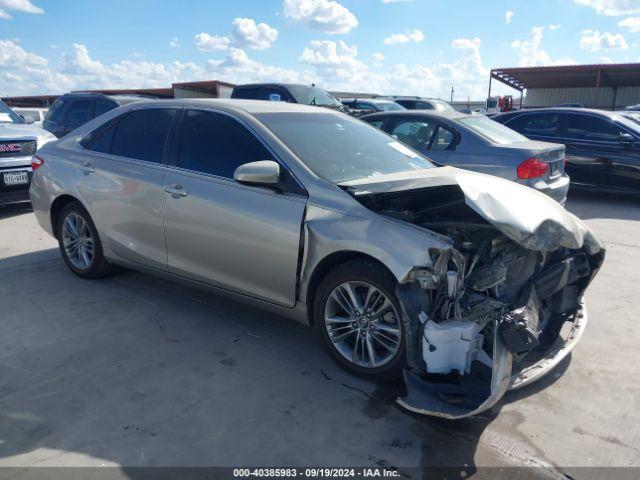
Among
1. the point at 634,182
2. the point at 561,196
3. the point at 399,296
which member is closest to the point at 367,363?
the point at 399,296

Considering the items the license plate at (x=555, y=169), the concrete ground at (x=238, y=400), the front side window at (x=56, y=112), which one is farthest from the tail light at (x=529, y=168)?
the front side window at (x=56, y=112)

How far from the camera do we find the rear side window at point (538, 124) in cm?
Result: 975

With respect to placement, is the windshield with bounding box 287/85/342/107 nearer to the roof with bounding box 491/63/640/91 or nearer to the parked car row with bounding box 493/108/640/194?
the parked car row with bounding box 493/108/640/194

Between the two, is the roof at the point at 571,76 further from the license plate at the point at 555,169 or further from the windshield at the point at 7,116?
the windshield at the point at 7,116

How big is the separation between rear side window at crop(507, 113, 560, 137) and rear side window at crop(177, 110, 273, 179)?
7424mm

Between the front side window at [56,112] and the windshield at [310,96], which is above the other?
the windshield at [310,96]

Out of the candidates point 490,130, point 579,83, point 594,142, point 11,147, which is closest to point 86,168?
point 11,147

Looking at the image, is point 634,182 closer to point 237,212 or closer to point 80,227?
point 237,212

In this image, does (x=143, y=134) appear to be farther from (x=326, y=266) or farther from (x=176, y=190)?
(x=326, y=266)

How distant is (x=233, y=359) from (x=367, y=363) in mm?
954

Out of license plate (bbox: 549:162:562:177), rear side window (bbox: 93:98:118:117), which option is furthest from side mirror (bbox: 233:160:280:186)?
rear side window (bbox: 93:98:118:117)

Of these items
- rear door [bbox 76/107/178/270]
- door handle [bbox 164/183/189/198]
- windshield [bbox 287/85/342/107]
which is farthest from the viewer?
windshield [bbox 287/85/342/107]

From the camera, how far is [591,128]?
945 cm

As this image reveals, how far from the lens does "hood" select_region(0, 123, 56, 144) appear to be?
803 cm
